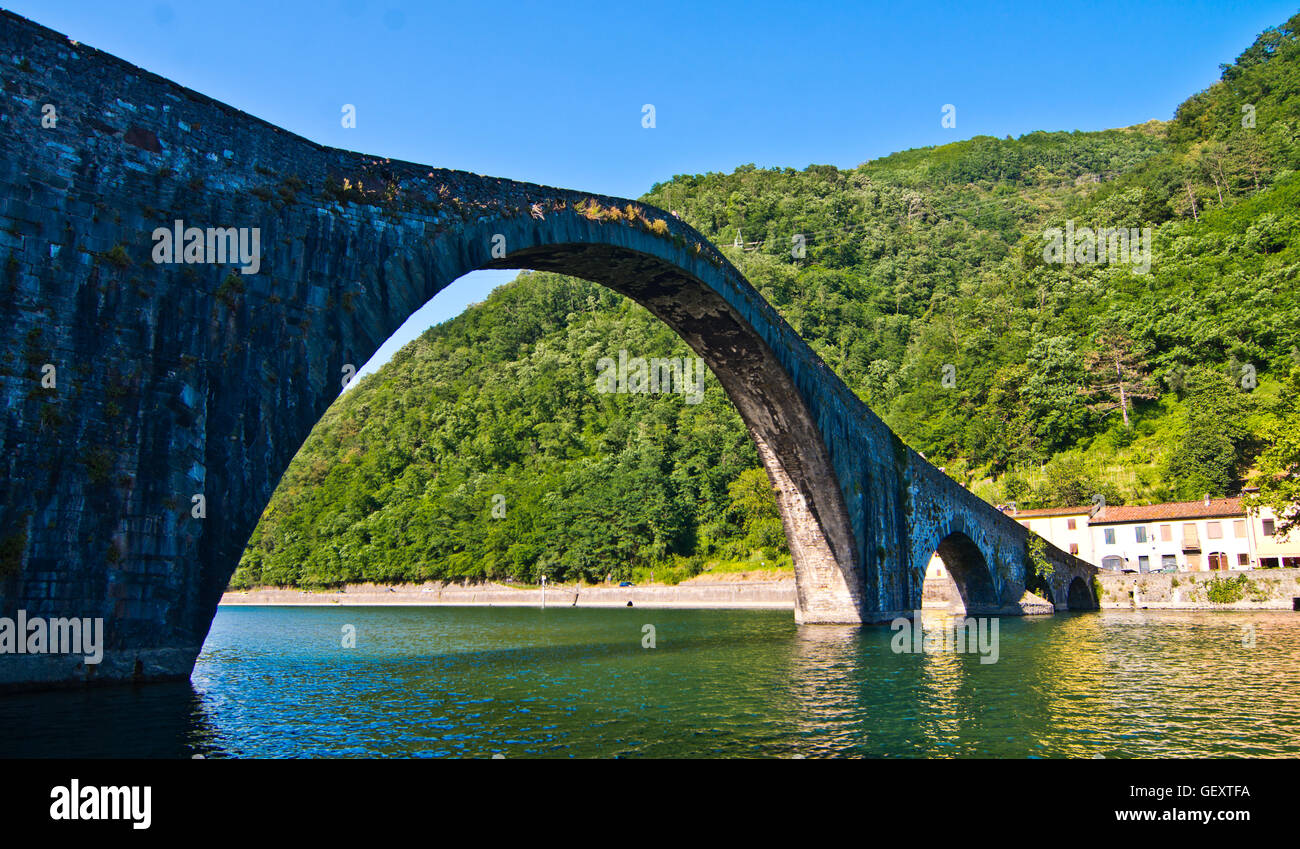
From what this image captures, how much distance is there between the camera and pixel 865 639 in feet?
75.5

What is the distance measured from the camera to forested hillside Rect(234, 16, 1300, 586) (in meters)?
54.9

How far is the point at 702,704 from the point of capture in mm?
12648

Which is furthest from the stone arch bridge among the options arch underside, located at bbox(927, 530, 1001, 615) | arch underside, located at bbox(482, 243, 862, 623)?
arch underside, located at bbox(927, 530, 1001, 615)

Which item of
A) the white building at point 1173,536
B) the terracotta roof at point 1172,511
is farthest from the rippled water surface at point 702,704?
the terracotta roof at point 1172,511

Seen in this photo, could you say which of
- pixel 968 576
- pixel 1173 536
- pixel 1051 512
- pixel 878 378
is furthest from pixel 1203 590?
pixel 878 378

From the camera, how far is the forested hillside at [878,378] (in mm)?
54906

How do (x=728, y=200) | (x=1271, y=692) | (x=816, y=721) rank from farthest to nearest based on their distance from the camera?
1. (x=728, y=200)
2. (x=1271, y=692)
3. (x=816, y=721)

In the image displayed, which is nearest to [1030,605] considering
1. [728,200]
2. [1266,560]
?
[1266,560]

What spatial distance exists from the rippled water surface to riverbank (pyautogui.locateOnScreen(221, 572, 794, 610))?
29627 mm

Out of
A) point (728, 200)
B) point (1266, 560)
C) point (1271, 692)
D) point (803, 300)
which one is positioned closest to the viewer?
point (1271, 692)

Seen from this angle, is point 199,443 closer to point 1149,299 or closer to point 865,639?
point 865,639

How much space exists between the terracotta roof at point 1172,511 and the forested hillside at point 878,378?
3696mm

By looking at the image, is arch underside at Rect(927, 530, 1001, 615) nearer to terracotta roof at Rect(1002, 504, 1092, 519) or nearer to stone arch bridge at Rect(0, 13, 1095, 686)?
terracotta roof at Rect(1002, 504, 1092, 519)

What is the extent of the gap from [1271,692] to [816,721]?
7891 mm
